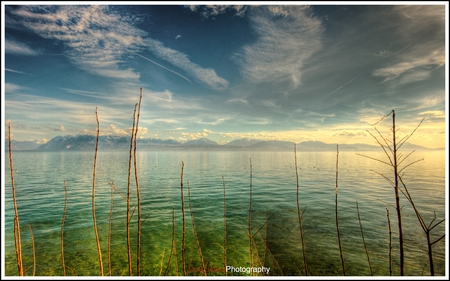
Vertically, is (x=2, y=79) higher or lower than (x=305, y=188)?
higher

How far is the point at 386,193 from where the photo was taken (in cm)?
2314

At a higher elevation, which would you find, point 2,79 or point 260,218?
point 2,79

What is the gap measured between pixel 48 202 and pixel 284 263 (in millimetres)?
19349

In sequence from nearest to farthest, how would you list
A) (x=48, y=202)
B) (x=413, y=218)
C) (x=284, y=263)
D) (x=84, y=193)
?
(x=284, y=263), (x=413, y=218), (x=48, y=202), (x=84, y=193)

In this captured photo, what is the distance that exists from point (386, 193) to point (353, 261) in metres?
17.7

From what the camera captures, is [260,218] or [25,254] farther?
[260,218]

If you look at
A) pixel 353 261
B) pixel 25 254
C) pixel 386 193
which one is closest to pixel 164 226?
pixel 25 254

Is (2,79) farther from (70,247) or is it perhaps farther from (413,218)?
(413,218)

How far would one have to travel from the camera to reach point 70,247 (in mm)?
10086

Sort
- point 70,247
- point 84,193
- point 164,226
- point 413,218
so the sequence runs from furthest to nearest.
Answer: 1. point 84,193
2. point 413,218
3. point 164,226
4. point 70,247

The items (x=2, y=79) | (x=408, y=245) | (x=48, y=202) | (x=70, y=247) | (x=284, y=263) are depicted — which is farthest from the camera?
(x=48, y=202)

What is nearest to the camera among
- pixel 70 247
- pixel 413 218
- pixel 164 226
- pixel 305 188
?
pixel 70 247

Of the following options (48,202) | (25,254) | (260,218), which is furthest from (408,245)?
(48,202)

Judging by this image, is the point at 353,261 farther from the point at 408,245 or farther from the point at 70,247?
the point at 70,247
